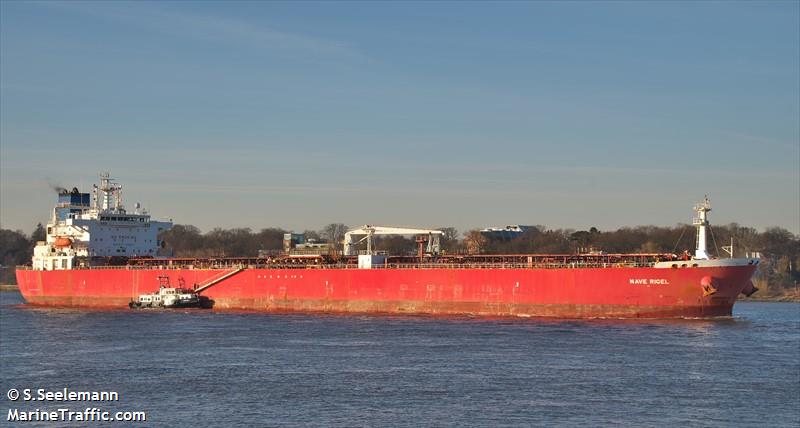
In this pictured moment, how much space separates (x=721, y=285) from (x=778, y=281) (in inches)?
1865

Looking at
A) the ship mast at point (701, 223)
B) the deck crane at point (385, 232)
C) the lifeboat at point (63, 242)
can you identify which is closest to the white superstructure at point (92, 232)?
the lifeboat at point (63, 242)

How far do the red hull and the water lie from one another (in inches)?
61.6

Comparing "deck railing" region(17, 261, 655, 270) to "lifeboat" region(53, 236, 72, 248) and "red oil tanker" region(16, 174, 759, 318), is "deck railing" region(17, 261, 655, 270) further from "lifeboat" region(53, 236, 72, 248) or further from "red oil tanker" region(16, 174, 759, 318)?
"lifeboat" region(53, 236, 72, 248)

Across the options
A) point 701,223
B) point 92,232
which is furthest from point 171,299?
point 701,223

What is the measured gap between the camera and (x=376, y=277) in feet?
153

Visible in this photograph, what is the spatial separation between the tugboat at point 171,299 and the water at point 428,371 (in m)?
10.5

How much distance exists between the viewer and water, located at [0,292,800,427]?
2238 centimetres

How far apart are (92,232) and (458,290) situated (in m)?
27.1

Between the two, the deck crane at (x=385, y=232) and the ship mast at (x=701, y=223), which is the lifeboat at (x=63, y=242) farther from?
the ship mast at (x=701, y=223)

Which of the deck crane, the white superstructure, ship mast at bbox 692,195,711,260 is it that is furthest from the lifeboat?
ship mast at bbox 692,195,711,260

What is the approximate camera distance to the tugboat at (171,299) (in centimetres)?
5206

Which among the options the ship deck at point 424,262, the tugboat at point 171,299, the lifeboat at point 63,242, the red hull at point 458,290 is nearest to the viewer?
the red hull at point 458,290

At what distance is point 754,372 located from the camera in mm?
27484

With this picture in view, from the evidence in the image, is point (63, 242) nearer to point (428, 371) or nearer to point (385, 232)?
point (385, 232)
